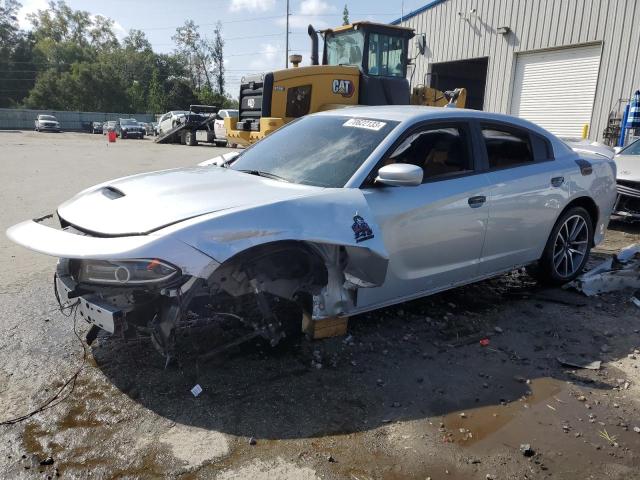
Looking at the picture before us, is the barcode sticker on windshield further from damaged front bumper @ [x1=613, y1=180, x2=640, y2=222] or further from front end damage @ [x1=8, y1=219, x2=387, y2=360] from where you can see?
damaged front bumper @ [x1=613, y1=180, x2=640, y2=222]

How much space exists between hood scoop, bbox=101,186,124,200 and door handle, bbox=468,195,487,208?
2549mm

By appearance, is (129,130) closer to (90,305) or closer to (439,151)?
(439,151)

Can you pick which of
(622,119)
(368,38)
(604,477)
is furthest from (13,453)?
(622,119)

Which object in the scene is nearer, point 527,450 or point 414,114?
point 527,450

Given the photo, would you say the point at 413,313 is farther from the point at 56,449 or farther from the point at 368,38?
the point at 368,38

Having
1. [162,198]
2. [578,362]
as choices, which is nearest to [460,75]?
[578,362]

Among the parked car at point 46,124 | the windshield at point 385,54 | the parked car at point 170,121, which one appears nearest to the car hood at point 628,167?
the windshield at point 385,54

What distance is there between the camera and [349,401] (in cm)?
309

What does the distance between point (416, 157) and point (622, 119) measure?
12.1 meters

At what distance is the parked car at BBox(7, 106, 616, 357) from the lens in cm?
287

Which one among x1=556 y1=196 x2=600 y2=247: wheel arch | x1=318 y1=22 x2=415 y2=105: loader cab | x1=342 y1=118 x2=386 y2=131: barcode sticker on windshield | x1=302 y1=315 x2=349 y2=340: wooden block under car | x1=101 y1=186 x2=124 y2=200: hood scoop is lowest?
→ x1=302 y1=315 x2=349 y2=340: wooden block under car

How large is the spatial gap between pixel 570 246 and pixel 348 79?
24.2 ft

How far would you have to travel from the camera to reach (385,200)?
3559 millimetres

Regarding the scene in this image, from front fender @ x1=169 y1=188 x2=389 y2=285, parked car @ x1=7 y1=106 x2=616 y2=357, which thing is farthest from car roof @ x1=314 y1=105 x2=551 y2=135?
front fender @ x1=169 y1=188 x2=389 y2=285
